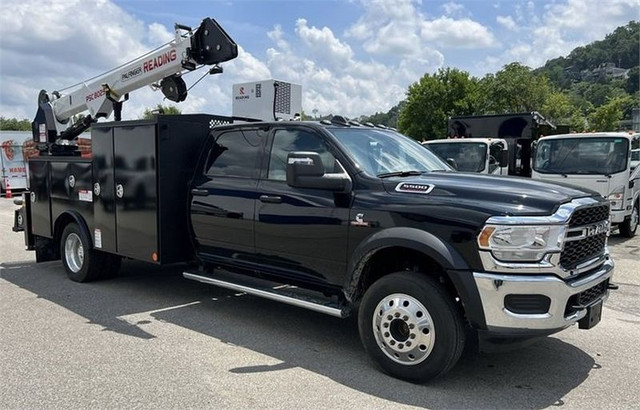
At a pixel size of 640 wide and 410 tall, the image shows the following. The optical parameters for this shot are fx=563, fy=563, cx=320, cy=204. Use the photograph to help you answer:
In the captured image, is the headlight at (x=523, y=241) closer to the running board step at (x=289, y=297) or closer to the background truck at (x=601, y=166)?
the running board step at (x=289, y=297)

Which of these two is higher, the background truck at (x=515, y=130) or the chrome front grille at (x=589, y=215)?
the background truck at (x=515, y=130)

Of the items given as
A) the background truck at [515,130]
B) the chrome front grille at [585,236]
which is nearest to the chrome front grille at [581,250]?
the chrome front grille at [585,236]

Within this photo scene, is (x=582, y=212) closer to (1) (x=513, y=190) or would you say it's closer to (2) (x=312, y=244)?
(1) (x=513, y=190)

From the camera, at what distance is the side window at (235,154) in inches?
228

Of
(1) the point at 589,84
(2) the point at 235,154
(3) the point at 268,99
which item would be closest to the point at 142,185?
(2) the point at 235,154

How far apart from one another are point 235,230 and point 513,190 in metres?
2.78

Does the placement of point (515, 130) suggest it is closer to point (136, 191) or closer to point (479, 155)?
point (479, 155)

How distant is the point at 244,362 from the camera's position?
15.3 feet

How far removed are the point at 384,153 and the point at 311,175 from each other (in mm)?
972

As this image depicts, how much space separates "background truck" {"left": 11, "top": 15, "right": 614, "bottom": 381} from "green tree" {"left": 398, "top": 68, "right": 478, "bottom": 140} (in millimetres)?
42344

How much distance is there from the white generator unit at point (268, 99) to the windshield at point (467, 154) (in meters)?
3.21

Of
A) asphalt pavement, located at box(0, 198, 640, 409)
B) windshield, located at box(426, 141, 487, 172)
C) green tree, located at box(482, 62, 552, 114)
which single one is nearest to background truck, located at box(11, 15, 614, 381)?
asphalt pavement, located at box(0, 198, 640, 409)

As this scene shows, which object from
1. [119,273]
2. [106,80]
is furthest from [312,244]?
[106,80]

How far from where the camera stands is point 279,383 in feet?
13.9
